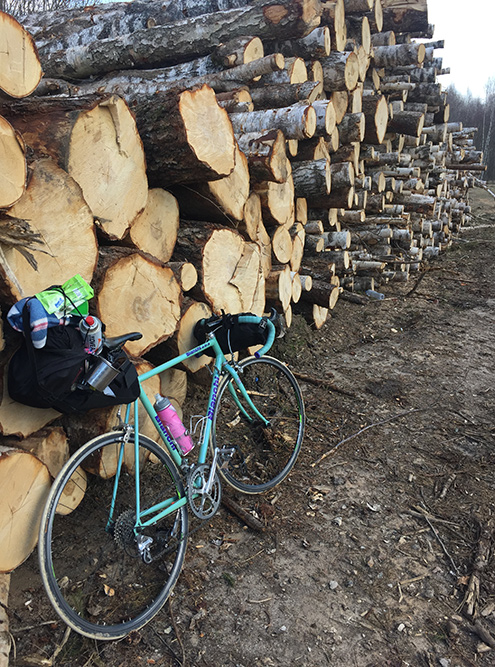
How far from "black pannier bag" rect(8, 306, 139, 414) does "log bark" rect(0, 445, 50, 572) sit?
0.85ft

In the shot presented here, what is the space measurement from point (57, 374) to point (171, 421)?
2.25 feet

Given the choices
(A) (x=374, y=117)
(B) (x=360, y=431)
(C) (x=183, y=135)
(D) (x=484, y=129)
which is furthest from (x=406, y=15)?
(D) (x=484, y=129)

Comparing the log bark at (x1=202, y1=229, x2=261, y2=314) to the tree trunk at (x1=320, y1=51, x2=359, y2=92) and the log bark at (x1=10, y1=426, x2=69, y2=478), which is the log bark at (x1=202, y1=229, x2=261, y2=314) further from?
the tree trunk at (x1=320, y1=51, x2=359, y2=92)


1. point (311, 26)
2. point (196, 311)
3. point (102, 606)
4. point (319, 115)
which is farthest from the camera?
point (311, 26)

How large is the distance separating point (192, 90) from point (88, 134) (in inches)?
33.3

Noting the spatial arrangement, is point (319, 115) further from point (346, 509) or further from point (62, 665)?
point (62, 665)

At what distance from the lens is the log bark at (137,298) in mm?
2656

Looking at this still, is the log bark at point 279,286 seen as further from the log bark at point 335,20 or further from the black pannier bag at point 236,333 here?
the log bark at point 335,20

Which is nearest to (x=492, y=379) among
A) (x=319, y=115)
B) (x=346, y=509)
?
(x=346, y=509)

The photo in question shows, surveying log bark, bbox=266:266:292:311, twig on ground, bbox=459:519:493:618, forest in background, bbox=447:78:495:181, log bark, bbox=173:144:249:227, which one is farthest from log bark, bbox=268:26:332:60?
forest in background, bbox=447:78:495:181

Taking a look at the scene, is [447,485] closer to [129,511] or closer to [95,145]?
[129,511]

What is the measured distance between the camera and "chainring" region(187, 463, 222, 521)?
2570 millimetres

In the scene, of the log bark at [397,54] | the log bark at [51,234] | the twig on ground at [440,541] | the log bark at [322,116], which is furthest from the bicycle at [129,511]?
the log bark at [397,54]

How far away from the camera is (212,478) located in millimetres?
2697
